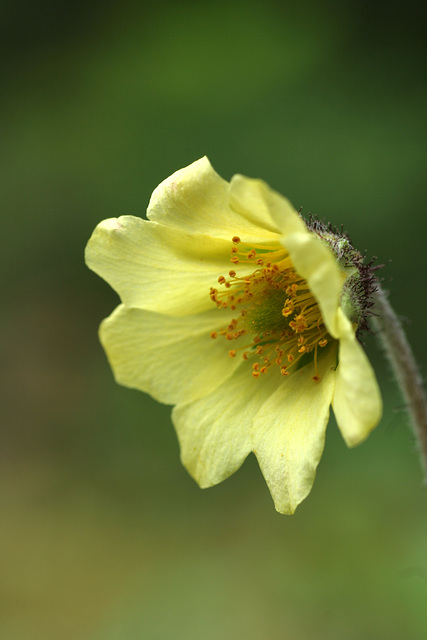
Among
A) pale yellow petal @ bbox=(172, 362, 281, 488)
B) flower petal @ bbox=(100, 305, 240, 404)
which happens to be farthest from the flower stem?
flower petal @ bbox=(100, 305, 240, 404)

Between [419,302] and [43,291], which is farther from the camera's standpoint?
[43,291]

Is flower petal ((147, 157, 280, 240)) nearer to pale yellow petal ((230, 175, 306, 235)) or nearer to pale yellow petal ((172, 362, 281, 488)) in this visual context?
→ pale yellow petal ((230, 175, 306, 235))

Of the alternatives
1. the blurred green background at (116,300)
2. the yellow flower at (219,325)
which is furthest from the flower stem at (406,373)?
the blurred green background at (116,300)

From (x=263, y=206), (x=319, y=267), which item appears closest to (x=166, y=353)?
(x=263, y=206)

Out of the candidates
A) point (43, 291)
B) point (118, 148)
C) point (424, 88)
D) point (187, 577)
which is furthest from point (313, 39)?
point (187, 577)

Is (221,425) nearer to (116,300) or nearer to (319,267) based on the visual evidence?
(319,267)

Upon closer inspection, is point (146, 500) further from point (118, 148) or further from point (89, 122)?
point (89, 122)
